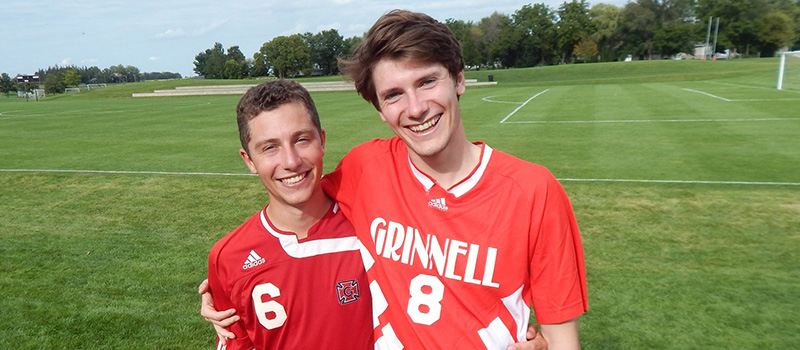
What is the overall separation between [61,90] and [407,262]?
76.1 meters

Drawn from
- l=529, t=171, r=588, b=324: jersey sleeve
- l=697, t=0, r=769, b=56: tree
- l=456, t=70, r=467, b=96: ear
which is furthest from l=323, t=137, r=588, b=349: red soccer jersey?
l=697, t=0, r=769, b=56: tree

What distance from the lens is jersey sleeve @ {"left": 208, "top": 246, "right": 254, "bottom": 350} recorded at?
2.62m

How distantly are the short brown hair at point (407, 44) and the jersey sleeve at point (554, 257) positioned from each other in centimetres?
74

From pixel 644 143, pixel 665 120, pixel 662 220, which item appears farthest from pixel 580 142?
pixel 662 220

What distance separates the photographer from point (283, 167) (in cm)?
254

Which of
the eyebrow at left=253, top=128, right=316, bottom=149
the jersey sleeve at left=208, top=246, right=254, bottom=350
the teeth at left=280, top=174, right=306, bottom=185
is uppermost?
the eyebrow at left=253, top=128, right=316, bottom=149

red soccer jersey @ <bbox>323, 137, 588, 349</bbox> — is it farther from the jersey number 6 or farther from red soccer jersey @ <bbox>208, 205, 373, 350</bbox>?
the jersey number 6

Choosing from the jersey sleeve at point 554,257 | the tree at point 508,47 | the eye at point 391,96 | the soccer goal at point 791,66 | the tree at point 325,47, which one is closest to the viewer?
the jersey sleeve at point 554,257

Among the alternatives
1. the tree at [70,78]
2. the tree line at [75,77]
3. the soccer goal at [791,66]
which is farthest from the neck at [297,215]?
the tree at [70,78]

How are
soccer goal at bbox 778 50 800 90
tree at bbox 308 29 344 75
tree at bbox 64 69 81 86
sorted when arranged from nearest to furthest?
soccer goal at bbox 778 50 800 90 < tree at bbox 64 69 81 86 < tree at bbox 308 29 344 75

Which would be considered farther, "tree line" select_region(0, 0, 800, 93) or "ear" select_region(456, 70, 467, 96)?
"tree line" select_region(0, 0, 800, 93)

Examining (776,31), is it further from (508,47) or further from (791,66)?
(791,66)

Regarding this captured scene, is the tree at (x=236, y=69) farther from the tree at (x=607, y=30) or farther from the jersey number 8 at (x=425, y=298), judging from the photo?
the jersey number 8 at (x=425, y=298)

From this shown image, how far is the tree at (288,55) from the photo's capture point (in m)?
88.4
